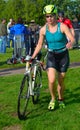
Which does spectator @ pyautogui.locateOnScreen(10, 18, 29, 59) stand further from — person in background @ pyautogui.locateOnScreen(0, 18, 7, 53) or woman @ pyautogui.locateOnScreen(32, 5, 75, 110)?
woman @ pyautogui.locateOnScreen(32, 5, 75, 110)

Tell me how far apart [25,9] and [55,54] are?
210 ft

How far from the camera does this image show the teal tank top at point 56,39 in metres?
6.83

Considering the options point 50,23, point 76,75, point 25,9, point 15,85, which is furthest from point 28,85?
point 25,9

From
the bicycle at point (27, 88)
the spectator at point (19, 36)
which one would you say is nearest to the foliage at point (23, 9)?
the spectator at point (19, 36)

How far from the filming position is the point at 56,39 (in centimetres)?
686

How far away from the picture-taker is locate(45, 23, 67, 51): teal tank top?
6.83m

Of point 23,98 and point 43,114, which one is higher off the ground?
point 23,98

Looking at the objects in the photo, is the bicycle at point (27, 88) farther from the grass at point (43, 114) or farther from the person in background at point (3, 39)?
the person in background at point (3, 39)

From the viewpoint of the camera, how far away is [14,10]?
232 ft

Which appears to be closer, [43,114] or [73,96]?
[43,114]

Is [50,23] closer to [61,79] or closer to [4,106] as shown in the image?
[61,79]

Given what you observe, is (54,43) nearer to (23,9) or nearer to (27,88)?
(27,88)

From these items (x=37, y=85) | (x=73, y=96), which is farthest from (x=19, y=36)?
(x=37, y=85)

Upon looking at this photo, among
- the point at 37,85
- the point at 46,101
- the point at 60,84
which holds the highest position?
the point at 60,84
